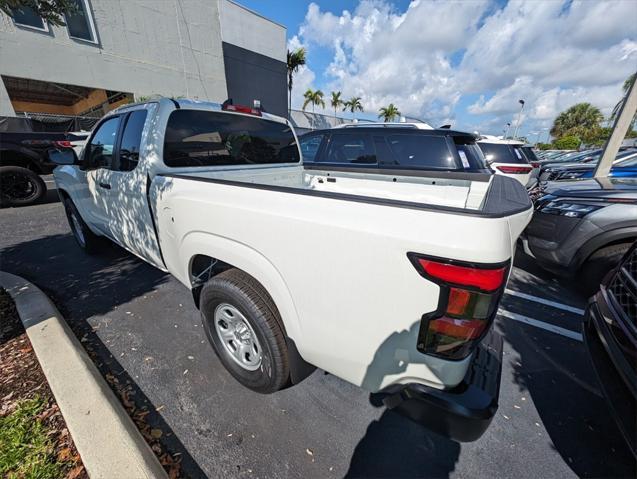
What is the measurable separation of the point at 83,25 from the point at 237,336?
19.6 meters

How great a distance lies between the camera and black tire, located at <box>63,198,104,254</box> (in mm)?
4125

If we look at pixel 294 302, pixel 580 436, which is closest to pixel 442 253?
pixel 294 302

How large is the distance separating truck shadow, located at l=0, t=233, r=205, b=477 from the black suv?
2.92 meters

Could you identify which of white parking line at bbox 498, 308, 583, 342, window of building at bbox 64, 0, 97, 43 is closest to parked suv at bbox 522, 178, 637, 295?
white parking line at bbox 498, 308, 583, 342


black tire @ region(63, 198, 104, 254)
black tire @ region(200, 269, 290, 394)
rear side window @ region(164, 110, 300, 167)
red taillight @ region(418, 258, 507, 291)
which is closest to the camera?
red taillight @ region(418, 258, 507, 291)

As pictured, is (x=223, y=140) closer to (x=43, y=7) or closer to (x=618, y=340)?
(x=43, y=7)

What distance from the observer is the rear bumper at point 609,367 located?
1.36m

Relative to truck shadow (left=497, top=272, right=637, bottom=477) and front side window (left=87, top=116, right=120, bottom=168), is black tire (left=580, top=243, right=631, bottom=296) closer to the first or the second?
truck shadow (left=497, top=272, right=637, bottom=477)

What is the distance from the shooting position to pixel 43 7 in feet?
7.27

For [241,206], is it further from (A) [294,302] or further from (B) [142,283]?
(B) [142,283]

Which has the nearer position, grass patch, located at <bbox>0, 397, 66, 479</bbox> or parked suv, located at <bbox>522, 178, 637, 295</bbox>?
grass patch, located at <bbox>0, 397, 66, 479</bbox>

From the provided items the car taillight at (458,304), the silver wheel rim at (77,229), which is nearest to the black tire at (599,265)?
the car taillight at (458,304)

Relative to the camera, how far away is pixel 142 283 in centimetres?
359

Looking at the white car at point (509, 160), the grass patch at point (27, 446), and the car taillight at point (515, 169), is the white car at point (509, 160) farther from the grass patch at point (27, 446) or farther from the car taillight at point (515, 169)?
the grass patch at point (27, 446)
